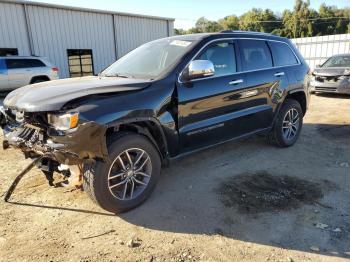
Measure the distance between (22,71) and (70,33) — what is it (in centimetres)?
513

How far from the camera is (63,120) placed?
3.05 meters

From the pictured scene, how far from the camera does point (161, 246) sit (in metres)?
3.06

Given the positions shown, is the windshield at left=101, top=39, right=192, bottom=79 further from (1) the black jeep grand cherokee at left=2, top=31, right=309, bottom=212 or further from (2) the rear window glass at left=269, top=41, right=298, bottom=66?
(2) the rear window glass at left=269, top=41, right=298, bottom=66

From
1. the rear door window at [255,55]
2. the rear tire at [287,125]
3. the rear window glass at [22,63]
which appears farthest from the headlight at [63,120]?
the rear window glass at [22,63]

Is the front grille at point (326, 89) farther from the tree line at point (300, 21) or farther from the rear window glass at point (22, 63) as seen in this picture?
the tree line at point (300, 21)

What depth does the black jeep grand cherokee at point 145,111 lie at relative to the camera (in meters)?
3.12

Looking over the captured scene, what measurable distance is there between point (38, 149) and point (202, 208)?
1.83 meters

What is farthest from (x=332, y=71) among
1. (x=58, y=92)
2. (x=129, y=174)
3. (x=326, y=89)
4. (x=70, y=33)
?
(x=70, y=33)

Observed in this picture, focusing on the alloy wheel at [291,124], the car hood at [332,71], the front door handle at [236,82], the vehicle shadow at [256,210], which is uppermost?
the front door handle at [236,82]

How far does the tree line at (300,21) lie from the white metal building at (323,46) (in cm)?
2292

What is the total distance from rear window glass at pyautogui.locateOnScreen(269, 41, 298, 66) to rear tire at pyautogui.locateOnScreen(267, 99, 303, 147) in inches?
26.1

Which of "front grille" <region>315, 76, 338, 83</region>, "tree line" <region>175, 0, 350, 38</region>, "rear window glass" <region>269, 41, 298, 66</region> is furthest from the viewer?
"tree line" <region>175, 0, 350, 38</region>

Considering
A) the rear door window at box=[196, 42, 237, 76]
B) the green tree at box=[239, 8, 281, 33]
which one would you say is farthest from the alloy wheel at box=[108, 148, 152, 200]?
the green tree at box=[239, 8, 281, 33]

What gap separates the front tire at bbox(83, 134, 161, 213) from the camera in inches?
130
